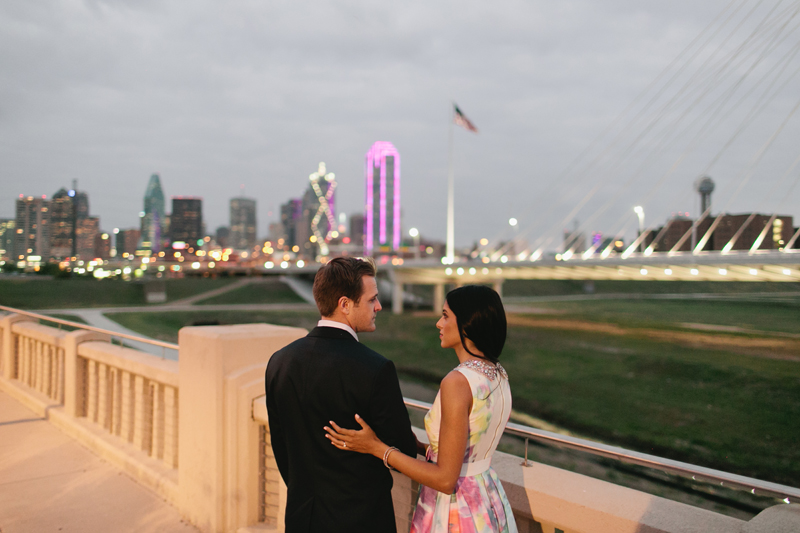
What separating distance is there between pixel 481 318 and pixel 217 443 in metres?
2.30

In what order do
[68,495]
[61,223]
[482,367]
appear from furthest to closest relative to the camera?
1. [61,223]
2. [68,495]
3. [482,367]

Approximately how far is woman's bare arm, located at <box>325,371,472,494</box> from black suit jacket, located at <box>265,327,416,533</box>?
0.22 feet

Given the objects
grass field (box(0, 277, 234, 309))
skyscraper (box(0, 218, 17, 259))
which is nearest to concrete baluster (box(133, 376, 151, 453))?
skyscraper (box(0, 218, 17, 259))

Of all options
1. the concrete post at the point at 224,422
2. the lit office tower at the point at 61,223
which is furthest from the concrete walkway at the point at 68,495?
the lit office tower at the point at 61,223

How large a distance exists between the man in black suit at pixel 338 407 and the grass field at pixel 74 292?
129 ft

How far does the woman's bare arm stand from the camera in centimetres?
175

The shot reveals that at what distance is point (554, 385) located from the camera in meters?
20.6

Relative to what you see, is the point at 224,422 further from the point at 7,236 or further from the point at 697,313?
the point at 697,313

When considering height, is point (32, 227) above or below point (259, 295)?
above

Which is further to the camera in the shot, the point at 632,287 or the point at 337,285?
the point at 632,287

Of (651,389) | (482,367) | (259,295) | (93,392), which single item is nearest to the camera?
(482,367)

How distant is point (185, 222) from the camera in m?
187

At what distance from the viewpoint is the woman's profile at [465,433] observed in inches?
69.6

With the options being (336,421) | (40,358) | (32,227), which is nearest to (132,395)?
(40,358)
